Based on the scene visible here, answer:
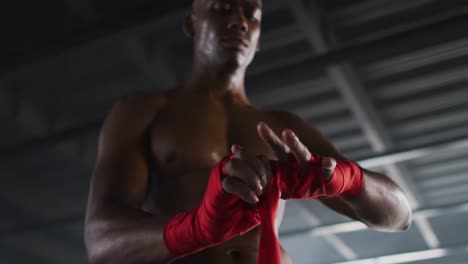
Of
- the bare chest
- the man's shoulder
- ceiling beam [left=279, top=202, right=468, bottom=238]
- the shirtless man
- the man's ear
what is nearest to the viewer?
the shirtless man

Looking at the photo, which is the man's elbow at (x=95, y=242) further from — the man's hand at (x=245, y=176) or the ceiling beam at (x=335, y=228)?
the ceiling beam at (x=335, y=228)

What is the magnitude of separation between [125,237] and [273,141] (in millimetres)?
375

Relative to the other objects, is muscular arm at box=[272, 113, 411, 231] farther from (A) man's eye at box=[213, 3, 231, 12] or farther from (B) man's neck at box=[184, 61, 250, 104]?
(A) man's eye at box=[213, 3, 231, 12]

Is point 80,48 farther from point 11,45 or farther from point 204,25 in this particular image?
point 204,25

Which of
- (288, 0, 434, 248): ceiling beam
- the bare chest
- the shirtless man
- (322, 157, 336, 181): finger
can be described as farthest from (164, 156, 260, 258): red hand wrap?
(288, 0, 434, 248): ceiling beam

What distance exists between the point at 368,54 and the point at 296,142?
195 cm

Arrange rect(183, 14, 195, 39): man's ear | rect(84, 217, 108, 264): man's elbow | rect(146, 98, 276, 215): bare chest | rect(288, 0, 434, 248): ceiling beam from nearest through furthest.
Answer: rect(84, 217, 108, 264): man's elbow < rect(146, 98, 276, 215): bare chest < rect(183, 14, 195, 39): man's ear < rect(288, 0, 434, 248): ceiling beam

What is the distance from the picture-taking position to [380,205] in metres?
1.20

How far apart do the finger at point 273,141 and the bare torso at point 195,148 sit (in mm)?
326

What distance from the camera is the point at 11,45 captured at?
3.26m

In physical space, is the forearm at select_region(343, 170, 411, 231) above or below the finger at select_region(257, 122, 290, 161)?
below

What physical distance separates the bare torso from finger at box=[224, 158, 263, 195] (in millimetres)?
348

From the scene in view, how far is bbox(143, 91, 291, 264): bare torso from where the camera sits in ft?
3.90

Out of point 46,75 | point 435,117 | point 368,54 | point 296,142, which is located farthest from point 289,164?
point 435,117
